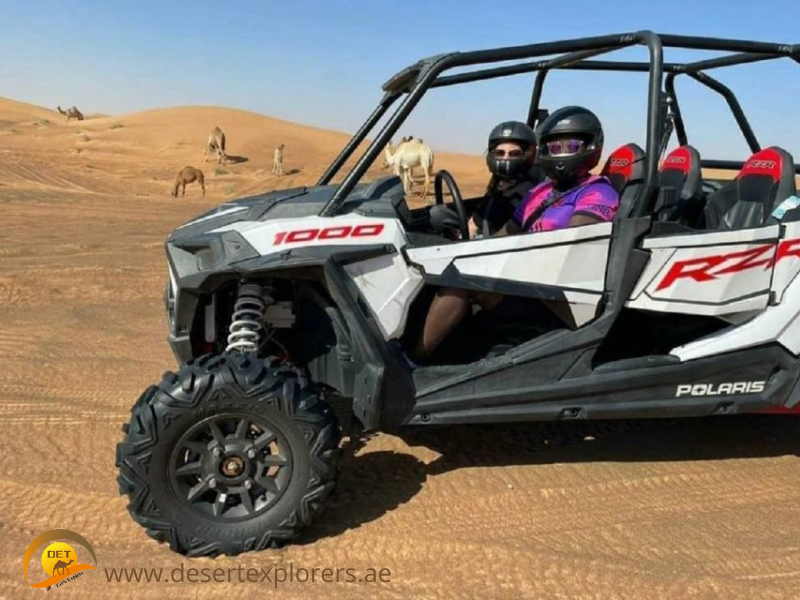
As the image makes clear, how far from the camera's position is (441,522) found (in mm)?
3336

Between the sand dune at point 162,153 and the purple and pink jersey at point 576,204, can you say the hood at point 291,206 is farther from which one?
the sand dune at point 162,153

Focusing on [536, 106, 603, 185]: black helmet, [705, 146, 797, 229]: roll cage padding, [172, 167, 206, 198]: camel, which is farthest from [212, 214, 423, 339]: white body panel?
[172, 167, 206, 198]: camel

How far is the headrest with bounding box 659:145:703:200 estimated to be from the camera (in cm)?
418

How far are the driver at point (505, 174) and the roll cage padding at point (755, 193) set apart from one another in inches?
41.1

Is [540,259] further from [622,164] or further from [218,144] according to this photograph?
[218,144]

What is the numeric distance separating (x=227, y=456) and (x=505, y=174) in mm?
2436

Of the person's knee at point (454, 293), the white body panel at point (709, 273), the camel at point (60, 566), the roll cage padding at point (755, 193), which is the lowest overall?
the camel at point (60, 566)

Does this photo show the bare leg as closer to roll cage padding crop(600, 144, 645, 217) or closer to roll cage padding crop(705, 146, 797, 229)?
roll cage padding crop(600, 144, 645, 217)

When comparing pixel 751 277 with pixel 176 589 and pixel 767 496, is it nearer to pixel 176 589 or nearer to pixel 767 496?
pixel 767 496

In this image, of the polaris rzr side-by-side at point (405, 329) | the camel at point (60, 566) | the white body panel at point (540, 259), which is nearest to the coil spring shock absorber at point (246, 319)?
the polaris rzr side-by-side at point (405, 329)

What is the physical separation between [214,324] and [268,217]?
55 centimetres

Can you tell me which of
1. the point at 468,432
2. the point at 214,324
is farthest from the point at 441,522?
the point at 214,324

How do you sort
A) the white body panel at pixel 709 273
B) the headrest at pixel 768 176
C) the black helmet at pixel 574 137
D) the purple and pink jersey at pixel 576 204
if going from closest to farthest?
the white body panel at pixel 709 273 < the purple and pink jersey at pixel 576 204 < the black helmet at pixel 574 137 < the headrest at pixel 768 176

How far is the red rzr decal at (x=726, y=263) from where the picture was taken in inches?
134
